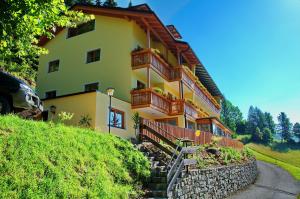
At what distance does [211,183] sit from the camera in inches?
671

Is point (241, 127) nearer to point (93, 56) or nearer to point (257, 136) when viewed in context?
point (257, 136)

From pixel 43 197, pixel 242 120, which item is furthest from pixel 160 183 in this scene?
pixel 242 120

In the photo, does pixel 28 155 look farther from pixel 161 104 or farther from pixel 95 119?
pixel 161 104

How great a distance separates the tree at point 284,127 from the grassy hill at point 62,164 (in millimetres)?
116969

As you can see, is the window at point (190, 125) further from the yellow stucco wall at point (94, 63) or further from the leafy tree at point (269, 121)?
the leafy tree at point (269, 121)

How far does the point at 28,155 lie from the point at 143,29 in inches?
763

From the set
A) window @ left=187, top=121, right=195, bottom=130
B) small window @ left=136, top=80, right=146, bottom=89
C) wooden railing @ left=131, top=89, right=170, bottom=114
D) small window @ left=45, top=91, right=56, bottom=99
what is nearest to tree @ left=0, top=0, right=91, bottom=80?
wooden railing @ left=131, top=89, right=170, bottom=114

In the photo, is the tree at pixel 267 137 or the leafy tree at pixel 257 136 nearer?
the tree at pixel 267 137

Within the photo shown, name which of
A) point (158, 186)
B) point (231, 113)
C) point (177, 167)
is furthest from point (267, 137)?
point (158, 186)

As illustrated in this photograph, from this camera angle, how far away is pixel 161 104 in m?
23.2

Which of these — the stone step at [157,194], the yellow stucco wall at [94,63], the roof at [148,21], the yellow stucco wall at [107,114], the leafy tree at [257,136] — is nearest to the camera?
the stone step at [157,194]

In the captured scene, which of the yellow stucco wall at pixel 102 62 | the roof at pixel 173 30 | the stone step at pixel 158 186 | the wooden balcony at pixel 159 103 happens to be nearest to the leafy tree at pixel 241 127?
the roof at pixel 173 30

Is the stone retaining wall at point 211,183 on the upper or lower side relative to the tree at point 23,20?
lower

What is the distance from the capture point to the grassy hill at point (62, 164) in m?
7.26
